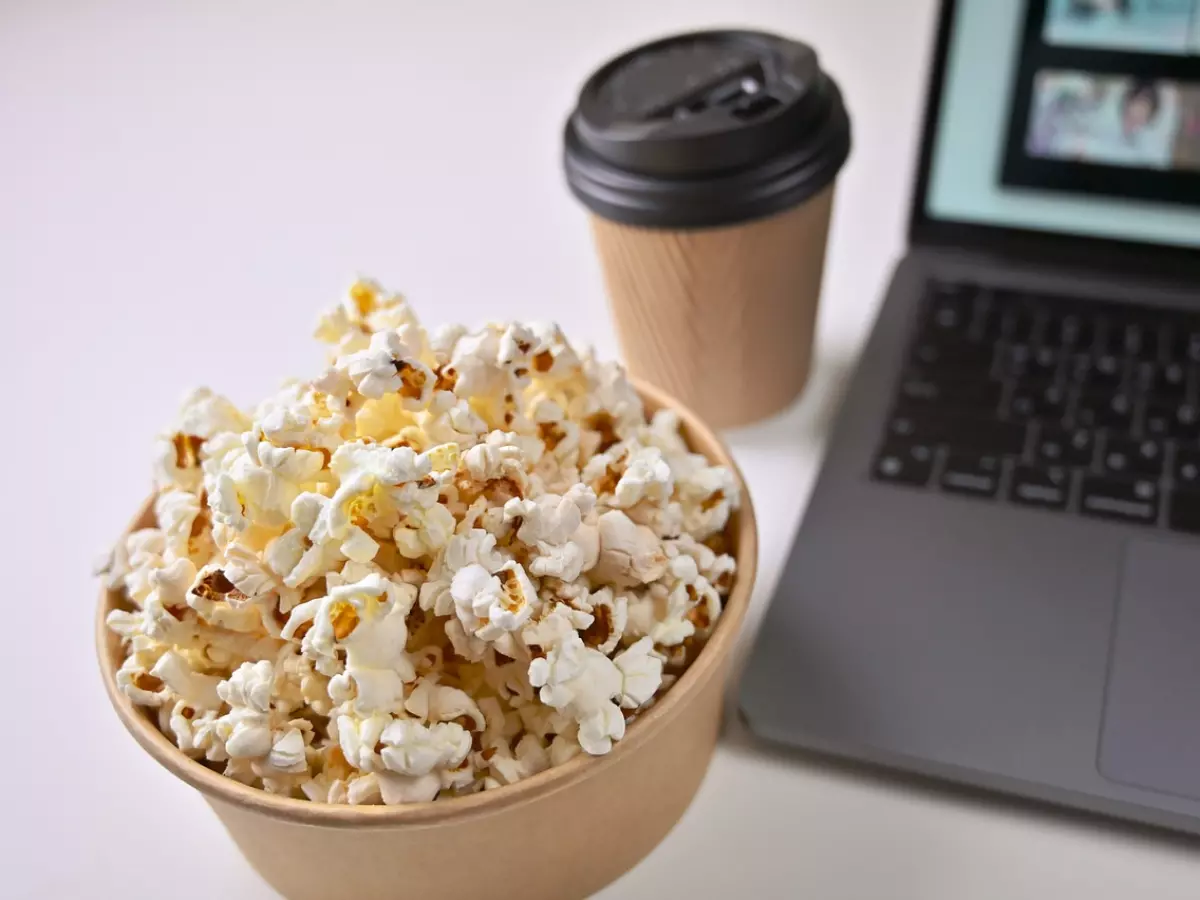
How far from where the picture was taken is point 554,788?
14.0 inches

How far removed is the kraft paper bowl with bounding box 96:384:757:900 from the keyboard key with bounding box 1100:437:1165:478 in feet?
0.72

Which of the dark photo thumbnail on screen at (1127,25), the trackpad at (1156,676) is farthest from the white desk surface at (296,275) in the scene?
the dark photo thumbnail on screen at (1127,25)

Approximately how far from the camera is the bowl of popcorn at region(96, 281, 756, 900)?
0.35 meters

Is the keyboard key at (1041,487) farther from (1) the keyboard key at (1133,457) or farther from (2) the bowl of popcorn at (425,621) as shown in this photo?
(2) the bowl of popcorn at (425,621)

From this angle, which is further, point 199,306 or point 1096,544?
point 199,306

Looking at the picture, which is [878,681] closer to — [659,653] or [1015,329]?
[659,653]

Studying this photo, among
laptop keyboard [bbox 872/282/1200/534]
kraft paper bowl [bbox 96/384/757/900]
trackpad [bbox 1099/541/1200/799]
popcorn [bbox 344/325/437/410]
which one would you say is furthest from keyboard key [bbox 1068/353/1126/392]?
popcorn [bbox 344/325/437/410]

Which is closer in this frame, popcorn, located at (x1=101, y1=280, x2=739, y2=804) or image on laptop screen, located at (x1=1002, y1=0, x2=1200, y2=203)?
popcorn, located at (x1=101, y1=280, x2=739, y2=804)

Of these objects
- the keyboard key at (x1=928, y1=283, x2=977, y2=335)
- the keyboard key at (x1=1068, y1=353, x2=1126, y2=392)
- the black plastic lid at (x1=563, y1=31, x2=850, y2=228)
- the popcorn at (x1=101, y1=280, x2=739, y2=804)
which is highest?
the black plastic lid at (x1=563, y1=31, x2=850, y2=228)

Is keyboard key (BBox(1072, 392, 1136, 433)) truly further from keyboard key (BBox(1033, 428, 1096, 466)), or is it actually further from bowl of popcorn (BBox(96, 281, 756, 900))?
bowl of popcorn (BBox(96, 281, 756, 900))

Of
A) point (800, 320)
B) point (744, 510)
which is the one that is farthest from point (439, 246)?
point (744, 510)

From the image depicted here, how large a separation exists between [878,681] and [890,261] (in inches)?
15.1

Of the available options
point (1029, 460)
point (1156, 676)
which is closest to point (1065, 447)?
point (1029, 460)

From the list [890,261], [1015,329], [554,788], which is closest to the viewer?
[554,788]
